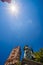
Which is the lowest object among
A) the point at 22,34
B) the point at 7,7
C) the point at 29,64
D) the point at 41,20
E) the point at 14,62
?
the point at 29,64

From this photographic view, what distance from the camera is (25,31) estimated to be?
400 cm

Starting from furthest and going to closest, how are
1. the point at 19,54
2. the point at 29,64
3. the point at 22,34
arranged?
the point at 22,34 < the point at 19,54 < the point at 29,64

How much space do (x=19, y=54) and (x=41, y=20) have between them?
39.9 inches

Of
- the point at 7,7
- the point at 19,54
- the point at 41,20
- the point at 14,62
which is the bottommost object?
the point at 14,62

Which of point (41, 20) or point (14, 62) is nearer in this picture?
point (14, 62)

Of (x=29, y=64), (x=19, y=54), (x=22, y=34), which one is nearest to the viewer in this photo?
(x=29, y=64)

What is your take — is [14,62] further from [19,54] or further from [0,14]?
[0,14]

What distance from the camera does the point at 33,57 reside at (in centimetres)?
343

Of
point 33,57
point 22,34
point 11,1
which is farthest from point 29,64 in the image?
point 11,1

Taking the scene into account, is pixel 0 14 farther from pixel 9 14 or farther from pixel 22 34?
pixel 22 34

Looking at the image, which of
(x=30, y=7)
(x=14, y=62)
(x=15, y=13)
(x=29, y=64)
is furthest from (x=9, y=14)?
(x=29, y=64)

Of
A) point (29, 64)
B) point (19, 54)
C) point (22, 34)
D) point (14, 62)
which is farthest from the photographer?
point (22, 34)

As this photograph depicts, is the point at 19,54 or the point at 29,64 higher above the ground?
the point at 19,54

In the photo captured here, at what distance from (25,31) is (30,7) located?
0.60m
